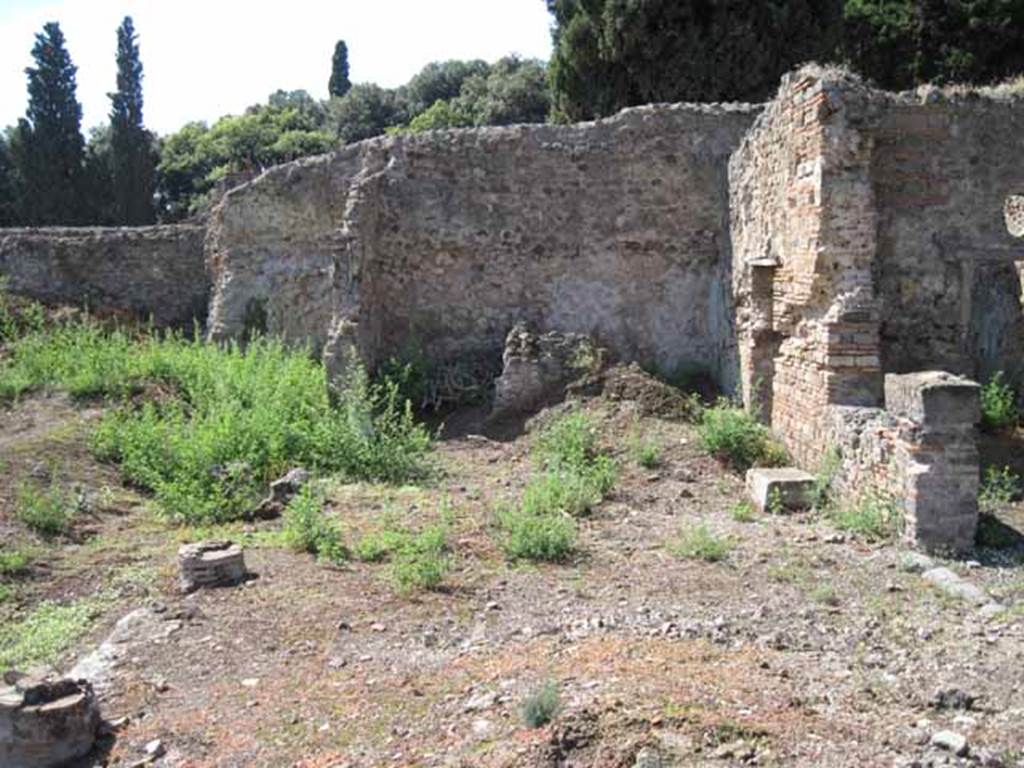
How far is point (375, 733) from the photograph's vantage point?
4.59 m

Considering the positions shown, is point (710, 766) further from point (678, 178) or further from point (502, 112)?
point (502, 112)

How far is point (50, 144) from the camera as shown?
33031 mm

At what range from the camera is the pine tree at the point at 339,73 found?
54.1m

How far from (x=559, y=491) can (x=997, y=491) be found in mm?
3497

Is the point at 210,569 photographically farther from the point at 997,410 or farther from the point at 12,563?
the point at 997,410

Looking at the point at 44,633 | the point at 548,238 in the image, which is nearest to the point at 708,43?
the point at 548,238

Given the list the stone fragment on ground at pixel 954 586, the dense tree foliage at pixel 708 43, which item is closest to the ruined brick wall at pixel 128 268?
the dense tree foliage at pixel 708 43

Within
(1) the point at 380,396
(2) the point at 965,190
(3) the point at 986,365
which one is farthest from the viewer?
(1) the point at 380,396

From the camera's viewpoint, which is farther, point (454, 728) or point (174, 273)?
point (174, 273)

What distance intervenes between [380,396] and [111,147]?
28.0 metres

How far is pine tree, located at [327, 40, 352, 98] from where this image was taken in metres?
54.1

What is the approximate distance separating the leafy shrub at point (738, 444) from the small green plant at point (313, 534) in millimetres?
3836

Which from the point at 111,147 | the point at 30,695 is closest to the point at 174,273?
the point at 30,695

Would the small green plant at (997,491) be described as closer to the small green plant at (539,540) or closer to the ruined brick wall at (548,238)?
the small green plant at (539,540)
